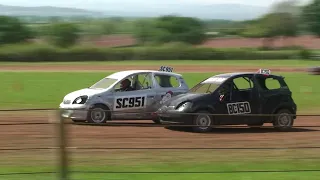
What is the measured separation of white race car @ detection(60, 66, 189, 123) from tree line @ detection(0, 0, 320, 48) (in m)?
69.9

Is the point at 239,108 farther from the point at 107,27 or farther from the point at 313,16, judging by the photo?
the point at 107,27

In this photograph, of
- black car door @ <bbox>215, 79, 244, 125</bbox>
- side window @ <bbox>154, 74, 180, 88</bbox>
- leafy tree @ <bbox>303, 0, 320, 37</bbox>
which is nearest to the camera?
black car door @ <bbox>215, 79, 244, 125</bbox>

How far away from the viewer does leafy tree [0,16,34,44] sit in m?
90.9

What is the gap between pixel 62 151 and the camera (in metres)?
8.48

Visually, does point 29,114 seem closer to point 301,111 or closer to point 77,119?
point 77,119

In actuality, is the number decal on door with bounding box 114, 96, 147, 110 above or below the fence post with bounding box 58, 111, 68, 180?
below

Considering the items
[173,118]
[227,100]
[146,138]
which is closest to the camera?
[146,138]

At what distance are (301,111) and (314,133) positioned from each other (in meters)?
8.47

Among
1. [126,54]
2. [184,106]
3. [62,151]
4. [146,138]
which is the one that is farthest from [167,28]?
[62,151]

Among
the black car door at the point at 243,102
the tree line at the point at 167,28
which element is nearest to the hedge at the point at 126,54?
the tree line at the point at 167,28

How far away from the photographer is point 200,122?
15.5m

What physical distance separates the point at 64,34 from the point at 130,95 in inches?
2968

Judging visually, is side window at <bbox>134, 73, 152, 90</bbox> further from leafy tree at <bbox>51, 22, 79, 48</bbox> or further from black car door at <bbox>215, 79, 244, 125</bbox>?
leafy tree at <bbox>51, 22, 79, 48</bbox>

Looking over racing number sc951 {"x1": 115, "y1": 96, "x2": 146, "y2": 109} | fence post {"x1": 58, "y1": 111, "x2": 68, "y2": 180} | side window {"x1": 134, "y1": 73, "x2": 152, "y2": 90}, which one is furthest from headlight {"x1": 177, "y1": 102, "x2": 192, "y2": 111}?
fence post {"x1": 58, "y1": 111, "x2": 68, "y2": 180}
